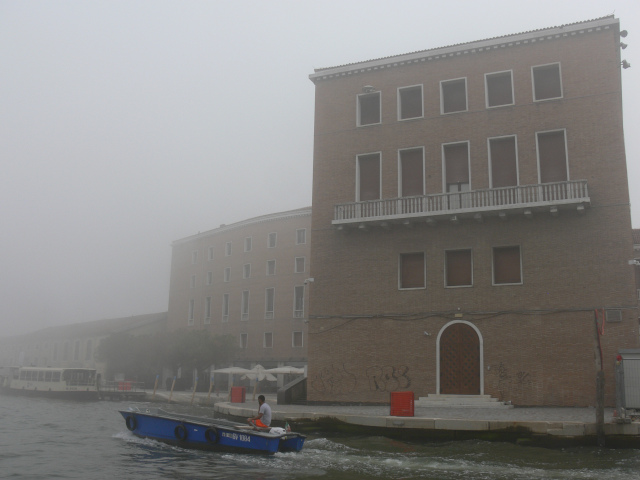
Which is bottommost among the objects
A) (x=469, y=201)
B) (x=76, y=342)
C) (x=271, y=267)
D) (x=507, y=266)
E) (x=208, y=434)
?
(x=208, y=434)

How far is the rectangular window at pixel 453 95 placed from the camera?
27.2 metres

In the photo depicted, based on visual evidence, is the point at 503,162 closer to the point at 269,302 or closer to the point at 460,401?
the point at 460,401

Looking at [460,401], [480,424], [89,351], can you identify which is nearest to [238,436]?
[480,424]

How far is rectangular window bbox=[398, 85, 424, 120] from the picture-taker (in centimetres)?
2798

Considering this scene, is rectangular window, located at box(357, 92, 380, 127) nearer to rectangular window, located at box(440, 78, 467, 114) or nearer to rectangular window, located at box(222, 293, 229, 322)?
rectangular window, located at box(440, 78, 467, 114)

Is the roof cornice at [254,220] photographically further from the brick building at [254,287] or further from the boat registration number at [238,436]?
the boat registration number at [238,436]

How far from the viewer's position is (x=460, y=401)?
2420 centimetres

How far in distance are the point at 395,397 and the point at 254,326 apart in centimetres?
4061

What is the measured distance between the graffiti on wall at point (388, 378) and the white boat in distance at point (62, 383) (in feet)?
103

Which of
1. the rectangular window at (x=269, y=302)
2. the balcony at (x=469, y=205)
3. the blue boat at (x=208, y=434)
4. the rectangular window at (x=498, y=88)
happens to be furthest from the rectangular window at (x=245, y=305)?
the blue boat at (x=208, y=434)

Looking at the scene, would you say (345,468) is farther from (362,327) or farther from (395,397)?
(362,327)

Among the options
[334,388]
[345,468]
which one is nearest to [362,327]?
[334,388]

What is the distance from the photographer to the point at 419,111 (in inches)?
1099

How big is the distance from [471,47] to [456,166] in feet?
16.0
